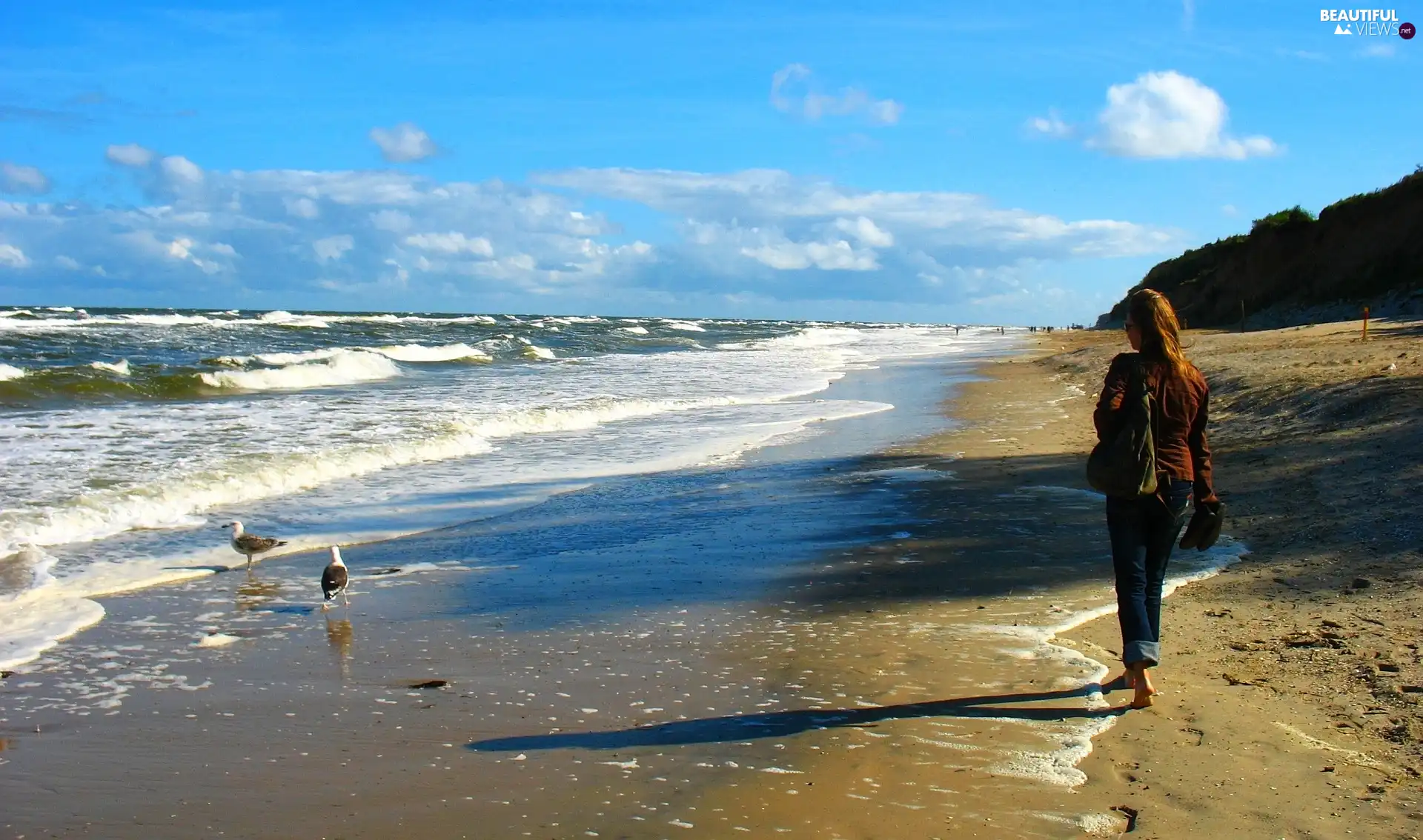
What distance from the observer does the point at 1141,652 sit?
4.53 m

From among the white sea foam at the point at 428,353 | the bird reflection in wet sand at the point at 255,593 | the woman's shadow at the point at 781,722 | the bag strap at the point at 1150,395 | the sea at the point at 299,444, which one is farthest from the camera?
the white sea foam at the point at 428,353

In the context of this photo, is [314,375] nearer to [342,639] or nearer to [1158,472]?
[342,639]

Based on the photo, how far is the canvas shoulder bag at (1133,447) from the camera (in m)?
4.49

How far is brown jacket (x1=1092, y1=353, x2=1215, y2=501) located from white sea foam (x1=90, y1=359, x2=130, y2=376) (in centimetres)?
2804

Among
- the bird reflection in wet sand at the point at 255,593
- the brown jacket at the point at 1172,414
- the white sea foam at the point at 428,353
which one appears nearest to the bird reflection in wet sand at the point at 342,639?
the bird reflection in wet sand at the point at 255,593

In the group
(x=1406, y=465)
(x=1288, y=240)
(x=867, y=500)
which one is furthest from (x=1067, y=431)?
(x=1288, y=240)

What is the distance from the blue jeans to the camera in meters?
4.61

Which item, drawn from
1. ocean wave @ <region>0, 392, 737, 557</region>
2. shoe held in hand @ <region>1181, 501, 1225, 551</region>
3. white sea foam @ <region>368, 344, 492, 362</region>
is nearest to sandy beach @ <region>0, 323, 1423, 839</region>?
shoe held in hand @ <region>1181, 501, 1225, 551</region>

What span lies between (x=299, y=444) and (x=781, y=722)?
11.1 meters

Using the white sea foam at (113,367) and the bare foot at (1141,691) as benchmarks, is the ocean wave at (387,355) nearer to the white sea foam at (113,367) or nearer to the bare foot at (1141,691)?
the white sea foam at (113,367)

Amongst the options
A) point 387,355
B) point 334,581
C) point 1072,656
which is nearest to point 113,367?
point 387,355

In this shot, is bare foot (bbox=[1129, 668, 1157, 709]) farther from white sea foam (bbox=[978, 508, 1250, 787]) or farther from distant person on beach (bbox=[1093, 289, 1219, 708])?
white sea foam (bbox=[978, 508, 1250, 787])

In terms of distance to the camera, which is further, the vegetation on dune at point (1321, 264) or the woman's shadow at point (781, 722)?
the vegetation on dune at point (1321, 264)

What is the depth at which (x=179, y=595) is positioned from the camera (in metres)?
7.50
